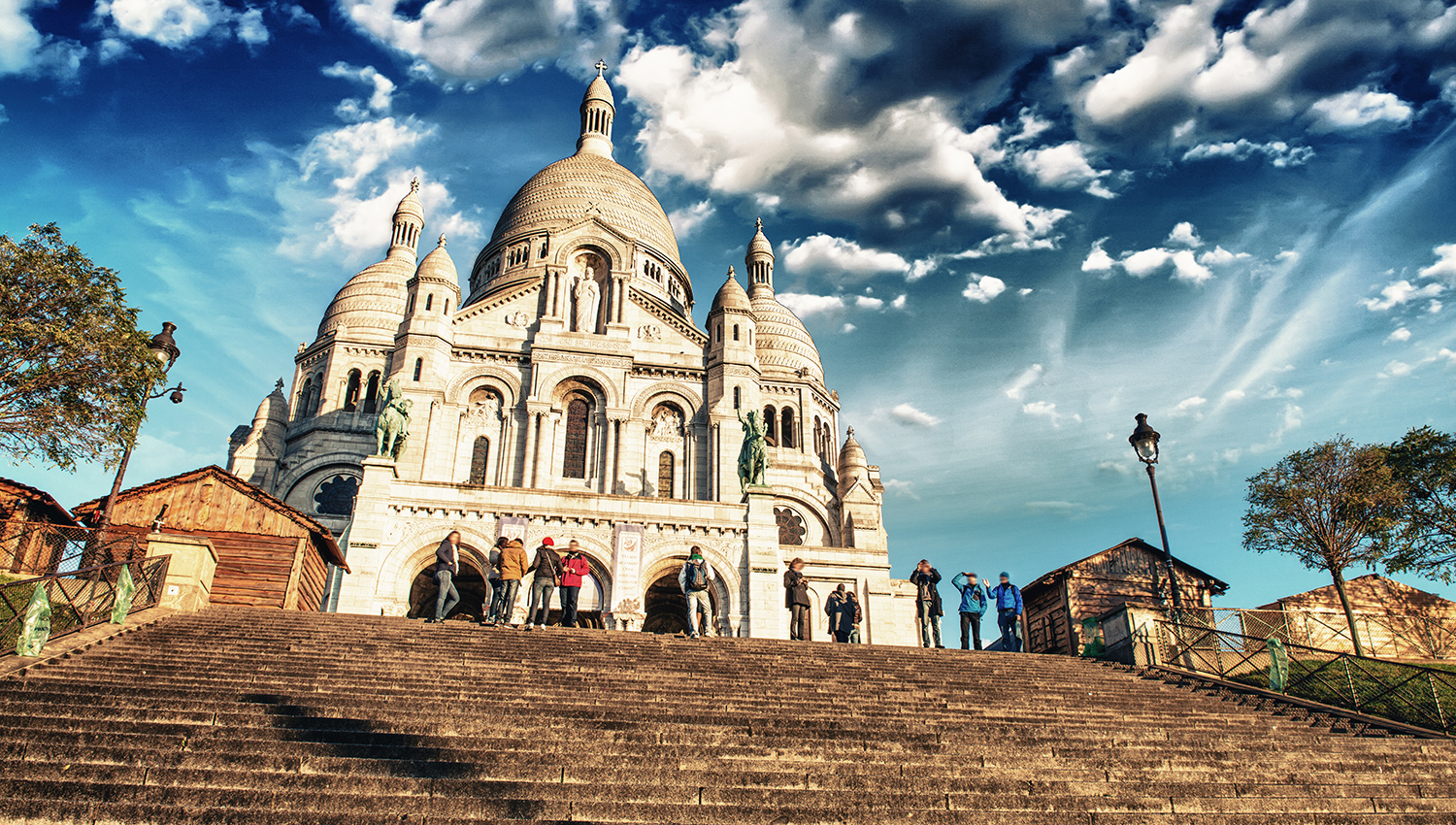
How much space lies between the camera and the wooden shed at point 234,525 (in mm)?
20375

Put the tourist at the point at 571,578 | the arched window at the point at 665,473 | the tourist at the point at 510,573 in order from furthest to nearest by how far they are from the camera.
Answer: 1. the arched window at the point at 665,473
2. the tourist at the point at 571,578
3. the tourist at the point at 510,573

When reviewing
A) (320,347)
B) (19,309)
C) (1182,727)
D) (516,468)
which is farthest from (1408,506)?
(320,347)

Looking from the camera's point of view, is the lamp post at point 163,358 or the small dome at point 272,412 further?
the small dome at point 272,412

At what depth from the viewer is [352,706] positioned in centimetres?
1041

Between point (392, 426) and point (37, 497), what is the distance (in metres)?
8.23

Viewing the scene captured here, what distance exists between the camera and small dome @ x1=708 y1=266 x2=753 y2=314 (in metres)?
34.2

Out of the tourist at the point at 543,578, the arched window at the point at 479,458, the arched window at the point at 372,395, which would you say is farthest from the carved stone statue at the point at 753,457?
the arched window at the point at 372,395

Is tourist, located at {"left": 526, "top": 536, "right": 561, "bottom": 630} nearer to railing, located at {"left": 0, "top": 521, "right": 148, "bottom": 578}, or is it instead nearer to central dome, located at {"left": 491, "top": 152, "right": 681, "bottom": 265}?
railing, located at {"left": 0, "top": 521, "right": 148, "bottom": 578}

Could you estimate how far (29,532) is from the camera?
20703 mm

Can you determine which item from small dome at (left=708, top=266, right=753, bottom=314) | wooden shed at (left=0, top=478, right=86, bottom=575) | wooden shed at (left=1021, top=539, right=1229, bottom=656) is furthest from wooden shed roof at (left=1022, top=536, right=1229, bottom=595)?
wooden shed at (left=0, top=478, right=86, bottom=575)

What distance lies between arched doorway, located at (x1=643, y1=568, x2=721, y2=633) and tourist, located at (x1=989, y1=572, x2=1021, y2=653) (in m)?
10.2

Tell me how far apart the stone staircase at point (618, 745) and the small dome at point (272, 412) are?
83.1 feet

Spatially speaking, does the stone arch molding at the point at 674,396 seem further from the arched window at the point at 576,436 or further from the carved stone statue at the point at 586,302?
the carved stone statue at the point at 586,302

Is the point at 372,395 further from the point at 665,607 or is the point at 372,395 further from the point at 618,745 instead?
the point at 618,745
